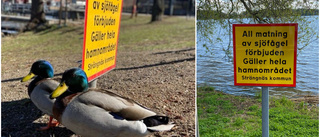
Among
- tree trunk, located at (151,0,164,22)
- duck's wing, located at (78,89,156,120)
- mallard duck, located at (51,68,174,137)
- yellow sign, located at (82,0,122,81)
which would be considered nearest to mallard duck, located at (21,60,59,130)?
yellow sign, located at (82,0,122,81)

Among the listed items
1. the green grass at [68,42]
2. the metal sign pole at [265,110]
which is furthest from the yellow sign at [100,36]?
the green grass at [68,42]

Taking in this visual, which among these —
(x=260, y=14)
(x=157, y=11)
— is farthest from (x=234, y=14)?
(x=157, y=11)

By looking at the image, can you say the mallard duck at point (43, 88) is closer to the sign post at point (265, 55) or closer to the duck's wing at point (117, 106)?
the duck's wing at point (117, 106)

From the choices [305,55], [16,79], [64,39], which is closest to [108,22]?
[305,55]

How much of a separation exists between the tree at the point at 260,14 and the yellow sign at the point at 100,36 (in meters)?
1.38

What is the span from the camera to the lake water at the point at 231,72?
9.55 feet

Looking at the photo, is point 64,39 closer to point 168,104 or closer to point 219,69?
point 168,104

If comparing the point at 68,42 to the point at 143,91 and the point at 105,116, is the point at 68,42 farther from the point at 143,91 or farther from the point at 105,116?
the point at 105,116

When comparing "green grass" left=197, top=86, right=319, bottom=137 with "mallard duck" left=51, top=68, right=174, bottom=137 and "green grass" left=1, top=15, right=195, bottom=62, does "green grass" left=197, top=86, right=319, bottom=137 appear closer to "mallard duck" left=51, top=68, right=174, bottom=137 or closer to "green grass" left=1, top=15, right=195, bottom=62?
"mallard duck" left=51, top=68, right=174, bottom=137

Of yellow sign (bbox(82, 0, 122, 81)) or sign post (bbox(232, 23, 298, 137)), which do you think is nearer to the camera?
sign post (bbox(232, 23, 298, 137))

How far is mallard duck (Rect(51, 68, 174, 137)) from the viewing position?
325cm

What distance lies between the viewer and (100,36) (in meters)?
4.27

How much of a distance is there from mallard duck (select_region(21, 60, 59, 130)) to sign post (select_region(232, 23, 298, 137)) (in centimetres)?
210

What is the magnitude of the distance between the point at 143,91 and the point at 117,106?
185 cm
